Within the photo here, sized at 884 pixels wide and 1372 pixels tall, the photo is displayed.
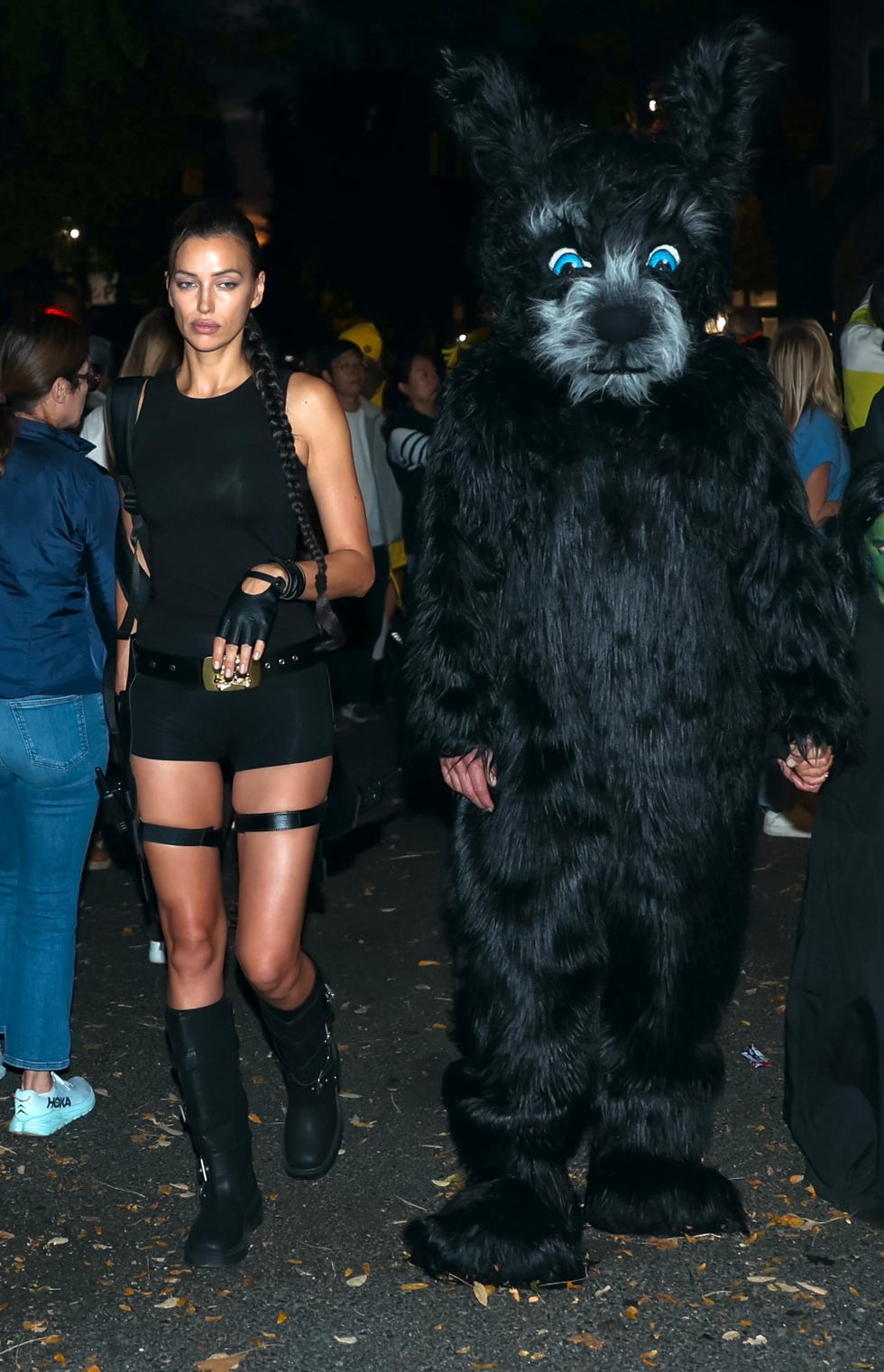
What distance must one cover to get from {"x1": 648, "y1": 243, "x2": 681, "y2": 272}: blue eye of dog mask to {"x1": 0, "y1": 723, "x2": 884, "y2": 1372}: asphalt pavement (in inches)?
64.5

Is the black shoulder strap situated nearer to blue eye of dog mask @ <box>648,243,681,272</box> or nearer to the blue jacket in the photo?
the blue jacket

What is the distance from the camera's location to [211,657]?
12.2 ft

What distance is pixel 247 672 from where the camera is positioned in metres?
3.63

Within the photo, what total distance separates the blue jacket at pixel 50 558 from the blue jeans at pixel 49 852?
84 mm

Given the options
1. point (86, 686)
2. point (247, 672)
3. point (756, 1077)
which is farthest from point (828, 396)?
point (247, 672)

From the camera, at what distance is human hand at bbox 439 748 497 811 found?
3.78m

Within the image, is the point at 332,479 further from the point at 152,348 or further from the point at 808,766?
the point at 152,348

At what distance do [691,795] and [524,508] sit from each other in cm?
73

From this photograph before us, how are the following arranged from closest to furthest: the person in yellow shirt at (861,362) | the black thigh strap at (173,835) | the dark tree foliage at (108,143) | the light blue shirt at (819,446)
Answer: the black thigh strap at (173,835), the person in yellow shirt at (861,362), the light blue shirt at (819,446), the dark tree foliage at (108,143)

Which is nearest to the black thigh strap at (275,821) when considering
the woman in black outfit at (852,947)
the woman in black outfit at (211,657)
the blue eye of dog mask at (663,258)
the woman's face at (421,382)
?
the woman in black outfit at (211,657)

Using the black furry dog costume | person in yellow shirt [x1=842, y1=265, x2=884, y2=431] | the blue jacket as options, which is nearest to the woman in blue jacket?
the blue jacket

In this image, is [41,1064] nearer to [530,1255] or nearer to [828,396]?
[530,1255]

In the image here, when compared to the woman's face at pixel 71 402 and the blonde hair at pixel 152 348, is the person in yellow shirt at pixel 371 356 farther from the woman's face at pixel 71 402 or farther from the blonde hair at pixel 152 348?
the woman's face at pixel 71 402

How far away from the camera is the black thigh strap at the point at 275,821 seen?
152 inches
